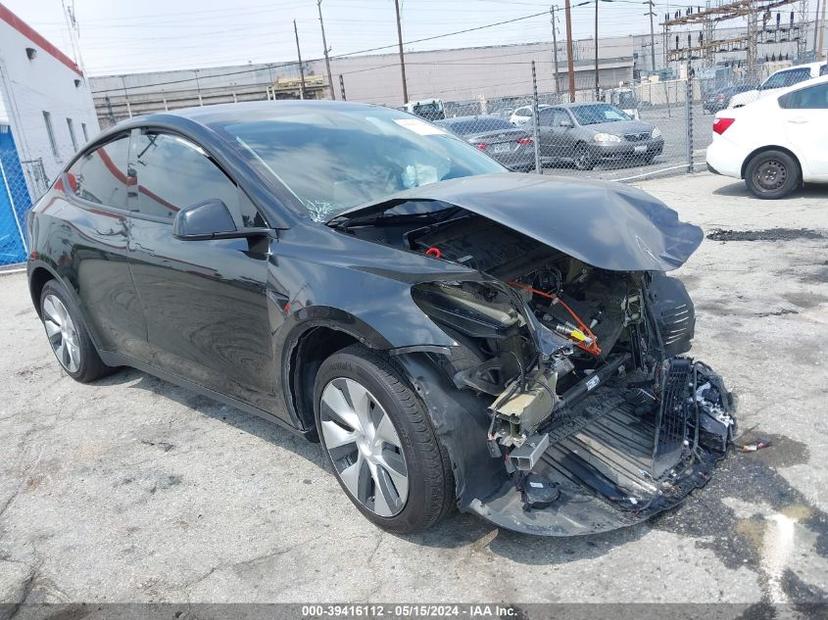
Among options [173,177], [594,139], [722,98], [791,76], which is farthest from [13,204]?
[722,98]

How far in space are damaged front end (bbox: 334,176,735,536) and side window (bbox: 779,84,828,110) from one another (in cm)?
682

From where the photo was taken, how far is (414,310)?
96.6 inches

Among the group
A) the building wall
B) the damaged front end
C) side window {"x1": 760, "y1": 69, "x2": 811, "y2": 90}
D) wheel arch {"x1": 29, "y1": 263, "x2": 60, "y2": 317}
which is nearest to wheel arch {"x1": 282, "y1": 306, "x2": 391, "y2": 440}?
the damaged front end

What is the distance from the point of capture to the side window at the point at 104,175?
3.90m

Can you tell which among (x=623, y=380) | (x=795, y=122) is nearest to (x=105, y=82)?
(x=795, y=122)

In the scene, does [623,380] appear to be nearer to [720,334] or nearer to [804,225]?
[720,334]

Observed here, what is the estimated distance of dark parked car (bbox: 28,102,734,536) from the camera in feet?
8.10

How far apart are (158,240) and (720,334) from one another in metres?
3.61

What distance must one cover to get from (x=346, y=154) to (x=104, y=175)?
1650mm

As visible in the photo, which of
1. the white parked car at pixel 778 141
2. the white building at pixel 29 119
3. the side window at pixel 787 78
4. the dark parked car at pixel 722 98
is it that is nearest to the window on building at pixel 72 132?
the white building at pixel 29 119

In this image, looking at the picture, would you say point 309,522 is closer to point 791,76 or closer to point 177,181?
point 177,181

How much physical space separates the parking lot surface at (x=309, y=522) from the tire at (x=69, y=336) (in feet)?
0.51

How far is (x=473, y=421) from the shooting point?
2.46 m

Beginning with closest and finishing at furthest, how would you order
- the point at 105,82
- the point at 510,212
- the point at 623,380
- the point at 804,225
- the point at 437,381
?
the point at 437,381 < the point at 510,212 < the point at 623,380 < the point at 804,225 < the point at 105,82
